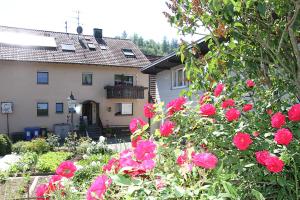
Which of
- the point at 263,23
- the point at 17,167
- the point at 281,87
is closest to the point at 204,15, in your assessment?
the point at 263,23

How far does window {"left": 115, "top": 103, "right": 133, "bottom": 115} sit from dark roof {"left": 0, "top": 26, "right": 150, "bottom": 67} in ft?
11.3

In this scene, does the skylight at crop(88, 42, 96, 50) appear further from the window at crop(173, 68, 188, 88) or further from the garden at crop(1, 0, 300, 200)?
the garden at crop(1, 0, 300, 200)

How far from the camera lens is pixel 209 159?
2.00m

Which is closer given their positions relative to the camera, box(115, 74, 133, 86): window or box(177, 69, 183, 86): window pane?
box(177, 69, 183, 86): window pane

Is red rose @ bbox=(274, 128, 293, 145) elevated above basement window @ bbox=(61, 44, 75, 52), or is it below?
below

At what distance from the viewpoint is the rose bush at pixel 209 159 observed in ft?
6.47

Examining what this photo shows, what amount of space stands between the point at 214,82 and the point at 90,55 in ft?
86.5

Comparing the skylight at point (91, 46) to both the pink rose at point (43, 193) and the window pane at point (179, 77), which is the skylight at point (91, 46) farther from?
the pink rose at point (43, 193)

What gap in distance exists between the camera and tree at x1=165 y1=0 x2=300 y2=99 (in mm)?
3602

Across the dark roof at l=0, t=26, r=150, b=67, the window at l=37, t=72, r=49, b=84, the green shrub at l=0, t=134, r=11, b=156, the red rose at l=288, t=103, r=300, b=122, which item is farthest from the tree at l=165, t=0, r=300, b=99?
the window at l=37, t=72, r=49, b=84

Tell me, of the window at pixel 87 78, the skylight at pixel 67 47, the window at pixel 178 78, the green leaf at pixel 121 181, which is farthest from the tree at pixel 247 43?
the skylight at pixel 67 47

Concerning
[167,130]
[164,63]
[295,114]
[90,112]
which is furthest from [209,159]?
[90,112]

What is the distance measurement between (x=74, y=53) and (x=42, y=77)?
3.45 m

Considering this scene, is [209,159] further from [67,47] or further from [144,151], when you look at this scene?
[67,47]
